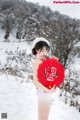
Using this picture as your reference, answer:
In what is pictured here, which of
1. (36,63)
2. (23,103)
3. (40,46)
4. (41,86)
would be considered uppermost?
(40,46)

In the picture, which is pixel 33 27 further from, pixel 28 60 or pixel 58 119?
pixel 58 119

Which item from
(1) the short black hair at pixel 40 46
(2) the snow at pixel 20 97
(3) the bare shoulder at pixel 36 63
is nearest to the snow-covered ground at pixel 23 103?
(2) the snow at pixel 20 97

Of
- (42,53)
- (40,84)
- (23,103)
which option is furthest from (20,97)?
(42,53)

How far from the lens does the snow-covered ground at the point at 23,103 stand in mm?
6199

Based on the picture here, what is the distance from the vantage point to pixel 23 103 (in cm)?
623

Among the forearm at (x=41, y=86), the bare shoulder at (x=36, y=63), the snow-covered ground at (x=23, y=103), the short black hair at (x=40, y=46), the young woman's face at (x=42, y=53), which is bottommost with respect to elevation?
the snow-covered ground at (x=23, y=103)

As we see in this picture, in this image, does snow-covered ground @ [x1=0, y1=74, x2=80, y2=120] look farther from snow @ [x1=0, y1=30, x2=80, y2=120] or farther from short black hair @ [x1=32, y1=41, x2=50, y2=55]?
short black hair @ [x1=32, y1=41, x2=50, y2=55]

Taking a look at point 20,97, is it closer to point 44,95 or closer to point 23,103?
point 23,103

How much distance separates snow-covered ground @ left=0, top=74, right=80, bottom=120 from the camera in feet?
20.3

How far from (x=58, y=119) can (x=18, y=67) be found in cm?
51

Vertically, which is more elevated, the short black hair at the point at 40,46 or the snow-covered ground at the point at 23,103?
the short black hair at the point at 40,46

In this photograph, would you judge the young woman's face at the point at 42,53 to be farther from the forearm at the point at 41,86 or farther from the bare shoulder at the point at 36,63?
the forearm at the point at 41,86

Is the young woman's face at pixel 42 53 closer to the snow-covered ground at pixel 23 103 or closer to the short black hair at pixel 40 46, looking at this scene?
the short black hair at pixel 40 46

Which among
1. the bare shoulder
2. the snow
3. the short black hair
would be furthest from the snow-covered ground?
the short black hair
